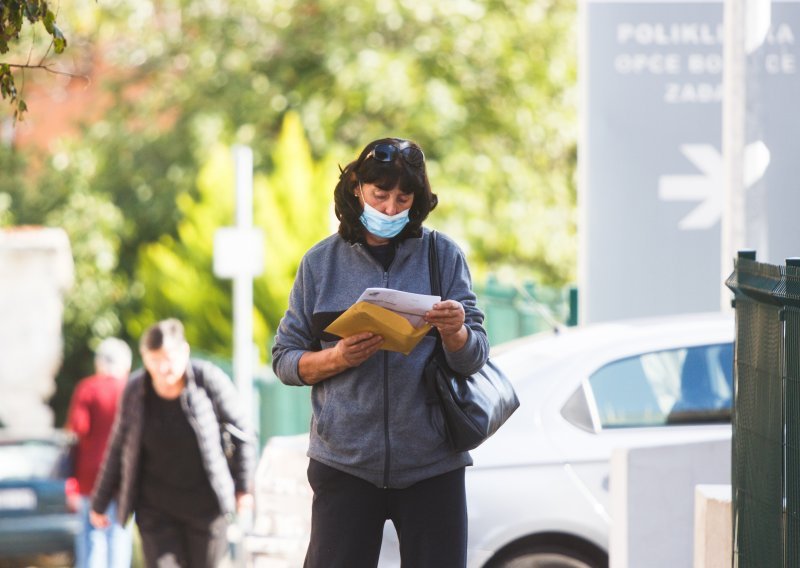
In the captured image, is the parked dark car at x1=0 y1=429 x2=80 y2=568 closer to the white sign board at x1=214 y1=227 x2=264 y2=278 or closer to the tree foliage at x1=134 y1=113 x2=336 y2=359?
the white sign board at x1=214 y1=227 x2=264 y2=278

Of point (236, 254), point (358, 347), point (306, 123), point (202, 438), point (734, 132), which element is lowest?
point (202, 438)

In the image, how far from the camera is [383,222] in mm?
4344

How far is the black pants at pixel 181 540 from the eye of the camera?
727cm

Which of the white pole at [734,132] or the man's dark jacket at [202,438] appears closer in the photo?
the white pole at [734,132]

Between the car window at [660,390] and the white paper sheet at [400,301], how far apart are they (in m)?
2.62

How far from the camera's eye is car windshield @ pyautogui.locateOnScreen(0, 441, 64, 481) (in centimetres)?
1254

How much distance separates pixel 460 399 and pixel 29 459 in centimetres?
905

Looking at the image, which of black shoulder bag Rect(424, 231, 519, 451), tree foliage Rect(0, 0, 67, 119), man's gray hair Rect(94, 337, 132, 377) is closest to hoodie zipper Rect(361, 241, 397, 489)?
black shoulder bag Rect(424, 231, 519, 451)

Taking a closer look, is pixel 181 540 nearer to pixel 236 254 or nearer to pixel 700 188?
pixel 700 188

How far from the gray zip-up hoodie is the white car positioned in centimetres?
183

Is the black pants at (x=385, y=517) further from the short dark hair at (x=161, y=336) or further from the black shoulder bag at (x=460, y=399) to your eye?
the short dark hair at (x=161, y=336)

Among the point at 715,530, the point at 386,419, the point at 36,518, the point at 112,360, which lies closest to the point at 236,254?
the point at 112,360

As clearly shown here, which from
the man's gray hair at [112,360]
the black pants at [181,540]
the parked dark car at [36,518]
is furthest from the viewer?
the parked dark car at [36,518]

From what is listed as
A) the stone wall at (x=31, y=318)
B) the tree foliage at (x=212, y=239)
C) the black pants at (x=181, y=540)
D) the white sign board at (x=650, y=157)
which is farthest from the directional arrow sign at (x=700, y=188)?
the stone wall at (x=31, y=318)
